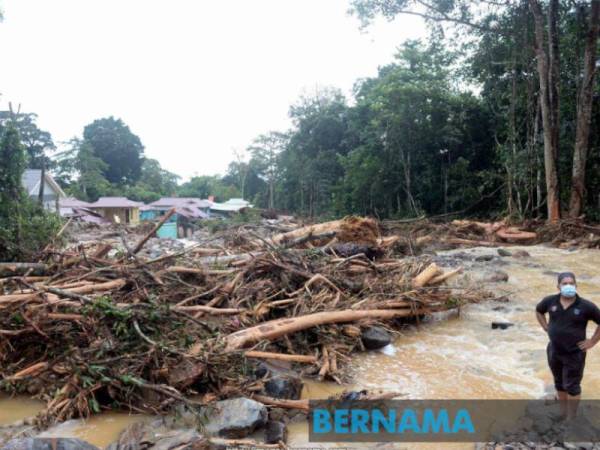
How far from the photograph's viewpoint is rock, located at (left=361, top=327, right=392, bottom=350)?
525 cm

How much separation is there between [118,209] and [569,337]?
36085 millimetres

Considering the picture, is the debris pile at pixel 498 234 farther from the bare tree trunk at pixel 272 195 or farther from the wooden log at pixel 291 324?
the bare tree trunk at pixel 272 195

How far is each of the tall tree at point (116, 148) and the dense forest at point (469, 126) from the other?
2311cm

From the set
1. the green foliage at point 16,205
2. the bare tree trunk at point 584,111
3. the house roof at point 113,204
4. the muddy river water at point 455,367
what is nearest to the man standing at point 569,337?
the muddy river water at point 455,367

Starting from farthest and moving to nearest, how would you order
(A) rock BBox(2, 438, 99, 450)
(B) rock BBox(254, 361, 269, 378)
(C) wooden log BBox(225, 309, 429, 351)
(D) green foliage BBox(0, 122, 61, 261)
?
1. (D) green foliage BBox(0, 122, 61, 261)
2. (C) wooden log BBox(225, 309, 429, 351)
3. (B) rock BBox(254, 361, 269, 378)
4. (A) rock BBox(2, 438, 99, 450)

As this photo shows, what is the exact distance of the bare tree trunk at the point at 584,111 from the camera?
534 inches

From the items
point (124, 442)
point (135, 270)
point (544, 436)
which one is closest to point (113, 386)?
point (124, 442)

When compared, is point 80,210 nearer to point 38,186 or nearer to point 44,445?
point 38,186

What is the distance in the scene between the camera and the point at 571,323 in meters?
3.27

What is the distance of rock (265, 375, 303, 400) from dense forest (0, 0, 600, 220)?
29.3 feet

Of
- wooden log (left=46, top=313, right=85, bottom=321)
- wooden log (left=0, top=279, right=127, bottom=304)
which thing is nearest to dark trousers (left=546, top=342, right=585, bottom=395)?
wooden log (left=46, top=313, right=85, bottom=321)

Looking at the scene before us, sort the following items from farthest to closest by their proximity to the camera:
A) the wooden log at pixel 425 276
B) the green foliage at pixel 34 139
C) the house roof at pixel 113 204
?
1. the green foliage at pixel 34 139
2. the house roof at pixel 113 204
3. the wooden log at pixel 425 276

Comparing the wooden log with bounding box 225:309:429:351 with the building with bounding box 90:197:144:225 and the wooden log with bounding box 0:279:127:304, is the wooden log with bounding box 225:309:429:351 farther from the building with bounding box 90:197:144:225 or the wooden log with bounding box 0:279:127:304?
the building with bounding box 90:197:144:225

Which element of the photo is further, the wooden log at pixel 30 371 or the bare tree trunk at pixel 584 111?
the bare tree trunk at pixel 584 111
